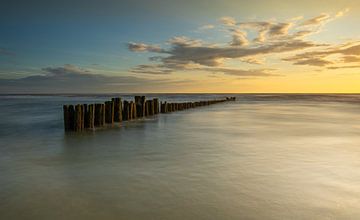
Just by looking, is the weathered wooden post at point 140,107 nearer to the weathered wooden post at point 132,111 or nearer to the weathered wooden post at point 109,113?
the weathered wooden post at point 132,111

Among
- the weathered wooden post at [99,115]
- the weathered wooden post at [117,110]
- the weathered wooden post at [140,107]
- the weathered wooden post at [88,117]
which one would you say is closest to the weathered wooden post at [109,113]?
the weathered wooden post at [117,110]

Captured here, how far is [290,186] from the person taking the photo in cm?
502

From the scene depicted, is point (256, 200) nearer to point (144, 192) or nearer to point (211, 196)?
point (211, 196)

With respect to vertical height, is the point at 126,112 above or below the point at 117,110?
below

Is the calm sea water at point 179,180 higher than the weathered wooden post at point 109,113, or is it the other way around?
the weathered wooden post at point 109,113

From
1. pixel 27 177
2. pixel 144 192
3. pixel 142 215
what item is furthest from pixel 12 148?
pixel 142 215

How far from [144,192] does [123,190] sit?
1.18ft

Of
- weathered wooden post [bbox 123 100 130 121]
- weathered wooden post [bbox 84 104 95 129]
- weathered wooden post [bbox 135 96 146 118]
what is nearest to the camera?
weathered wooden post [bbox 84 104 95 129]

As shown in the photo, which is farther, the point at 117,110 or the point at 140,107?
the point at 140,107

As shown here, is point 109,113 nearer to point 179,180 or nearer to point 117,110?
point 117,110

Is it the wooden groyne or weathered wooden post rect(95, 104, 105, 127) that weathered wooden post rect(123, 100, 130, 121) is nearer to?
the wooden groyne

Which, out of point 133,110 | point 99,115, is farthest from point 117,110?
point 133,110

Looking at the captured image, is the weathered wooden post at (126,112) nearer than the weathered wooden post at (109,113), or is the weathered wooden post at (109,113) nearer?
the weathered wooden post at (109,113)

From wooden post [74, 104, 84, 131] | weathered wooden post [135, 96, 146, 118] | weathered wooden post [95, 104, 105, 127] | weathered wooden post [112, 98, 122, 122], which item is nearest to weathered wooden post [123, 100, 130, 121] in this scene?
weathered wooden post [112, 98, 122, 122]
